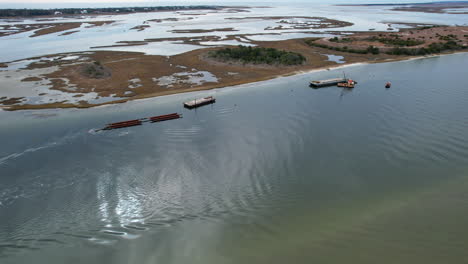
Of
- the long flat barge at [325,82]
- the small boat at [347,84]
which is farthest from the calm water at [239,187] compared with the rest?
the long flat barge at [325,82]

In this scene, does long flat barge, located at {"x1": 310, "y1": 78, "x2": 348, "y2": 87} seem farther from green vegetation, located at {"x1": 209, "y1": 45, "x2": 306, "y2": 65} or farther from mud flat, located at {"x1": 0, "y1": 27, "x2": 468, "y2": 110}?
green vegetation, located at {"x1": 209, "y1": 45, "x2": 306, "y2": 65}

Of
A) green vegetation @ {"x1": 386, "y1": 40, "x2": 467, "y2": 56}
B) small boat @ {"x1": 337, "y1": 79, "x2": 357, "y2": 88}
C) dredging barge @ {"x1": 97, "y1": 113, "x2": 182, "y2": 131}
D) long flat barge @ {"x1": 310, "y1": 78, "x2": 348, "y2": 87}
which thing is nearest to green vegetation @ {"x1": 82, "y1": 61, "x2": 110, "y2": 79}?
dredging barge @ {"x1": 97, "y1": 113, "x2": 182, "y2": 131}

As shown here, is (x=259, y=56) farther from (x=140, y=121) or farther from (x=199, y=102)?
(x=140, y=121)

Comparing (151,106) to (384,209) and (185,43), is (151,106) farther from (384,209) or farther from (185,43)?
(185,43)

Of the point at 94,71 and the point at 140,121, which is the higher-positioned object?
the point at 94,71

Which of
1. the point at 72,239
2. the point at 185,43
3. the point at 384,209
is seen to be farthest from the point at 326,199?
the point at 185,43

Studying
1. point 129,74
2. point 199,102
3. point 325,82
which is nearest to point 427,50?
point 325,82
